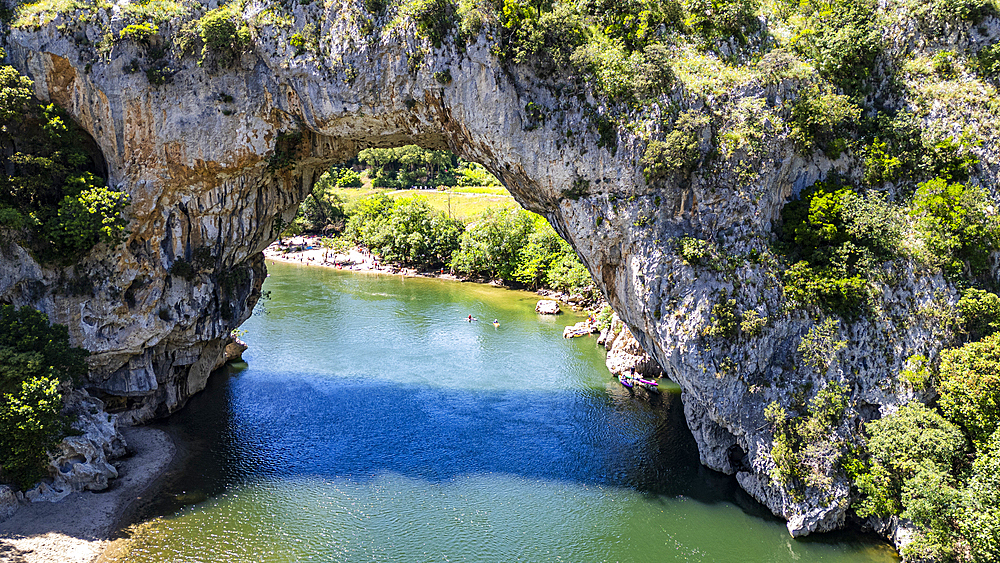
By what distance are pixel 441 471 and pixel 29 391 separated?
15.6 metres

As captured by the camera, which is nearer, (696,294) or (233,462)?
(696,294)

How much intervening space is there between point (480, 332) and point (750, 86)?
28320 mm

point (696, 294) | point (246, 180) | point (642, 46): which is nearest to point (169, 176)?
point (246, 180)

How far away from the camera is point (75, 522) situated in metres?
21.8

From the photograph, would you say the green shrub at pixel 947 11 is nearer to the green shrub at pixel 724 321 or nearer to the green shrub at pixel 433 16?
the green shrub at pixel 724 321

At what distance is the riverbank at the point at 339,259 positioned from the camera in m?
67.4

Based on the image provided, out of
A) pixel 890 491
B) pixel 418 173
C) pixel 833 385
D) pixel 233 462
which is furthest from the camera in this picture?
pixel 418 173

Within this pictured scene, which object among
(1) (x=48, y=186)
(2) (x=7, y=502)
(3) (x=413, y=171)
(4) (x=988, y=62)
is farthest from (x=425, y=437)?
(3) (x=413, y=171)

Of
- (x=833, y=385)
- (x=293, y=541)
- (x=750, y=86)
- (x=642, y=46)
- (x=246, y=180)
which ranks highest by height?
(x=642, y=46)

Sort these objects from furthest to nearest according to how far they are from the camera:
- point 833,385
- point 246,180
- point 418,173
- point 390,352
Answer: point 418,173 → point 390,352 → point 246,180 → point 833,385

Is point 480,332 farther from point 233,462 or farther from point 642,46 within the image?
point 642,46

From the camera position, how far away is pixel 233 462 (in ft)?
87.2

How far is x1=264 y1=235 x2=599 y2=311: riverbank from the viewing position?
67.4 meters

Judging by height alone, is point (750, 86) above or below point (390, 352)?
above
